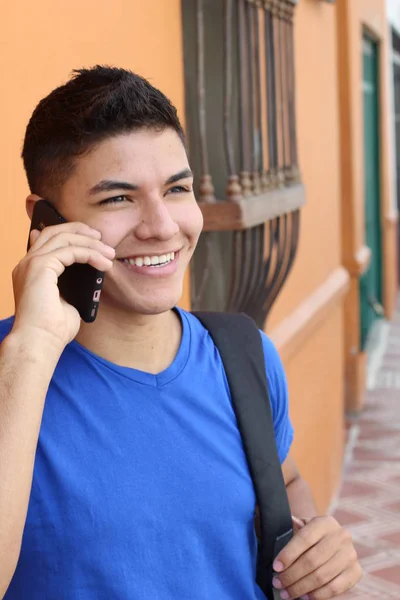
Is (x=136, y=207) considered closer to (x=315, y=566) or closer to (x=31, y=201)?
(x=31, y=201)

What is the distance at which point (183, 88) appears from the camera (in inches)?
123

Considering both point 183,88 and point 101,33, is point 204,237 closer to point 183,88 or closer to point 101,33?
point 183,88

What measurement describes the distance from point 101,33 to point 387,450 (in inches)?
184

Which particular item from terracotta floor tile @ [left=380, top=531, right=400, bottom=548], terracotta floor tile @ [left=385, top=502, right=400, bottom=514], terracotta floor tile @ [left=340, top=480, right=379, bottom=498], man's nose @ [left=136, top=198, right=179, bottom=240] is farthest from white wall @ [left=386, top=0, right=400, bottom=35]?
man's nose @ [left=136, top=198, right=179, bottom=240]

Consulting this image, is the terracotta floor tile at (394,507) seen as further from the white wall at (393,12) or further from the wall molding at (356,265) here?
the white wall at (393,12)

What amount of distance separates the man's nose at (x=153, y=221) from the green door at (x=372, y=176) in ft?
23.8

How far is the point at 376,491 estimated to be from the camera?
19.1 feet

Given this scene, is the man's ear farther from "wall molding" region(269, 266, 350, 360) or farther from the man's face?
"wall molding" region(269, 266, 350, 360)

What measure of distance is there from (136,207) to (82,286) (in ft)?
0.55

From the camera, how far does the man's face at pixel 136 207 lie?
1687 mm

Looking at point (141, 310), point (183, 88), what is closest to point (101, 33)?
point (183, 88)

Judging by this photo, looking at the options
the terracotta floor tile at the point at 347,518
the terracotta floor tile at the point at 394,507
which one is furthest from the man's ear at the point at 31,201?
the terracotta floor tile at the point at 394,507

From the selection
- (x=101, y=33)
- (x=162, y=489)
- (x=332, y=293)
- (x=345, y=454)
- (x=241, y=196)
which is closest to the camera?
(x=162, y=489)

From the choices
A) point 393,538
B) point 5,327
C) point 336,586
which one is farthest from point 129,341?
point 393,538
